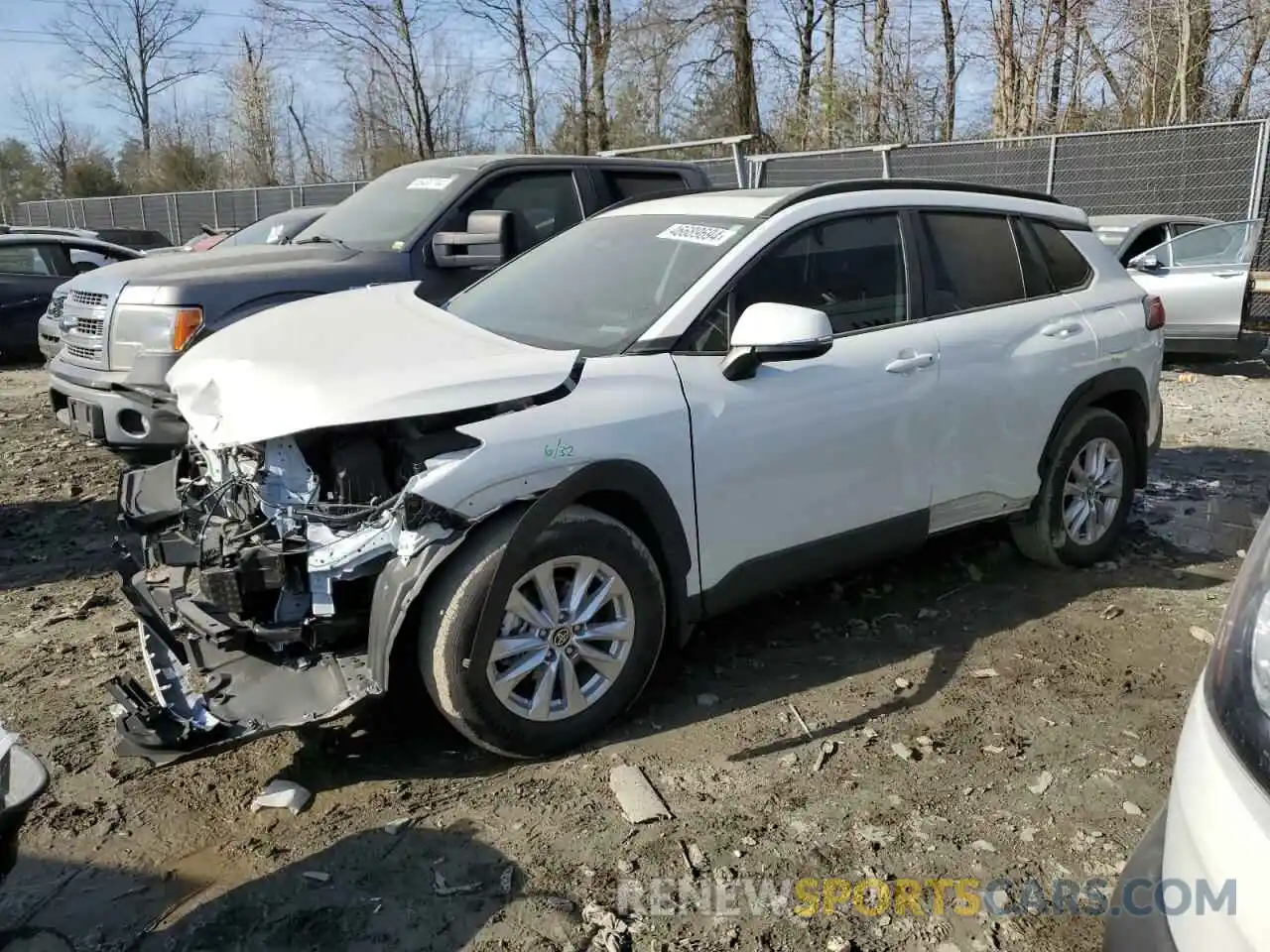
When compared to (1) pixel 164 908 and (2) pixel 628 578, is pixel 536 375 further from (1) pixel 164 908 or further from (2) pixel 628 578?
(1) pixel 164 908

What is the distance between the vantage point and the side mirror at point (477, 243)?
6191 mm

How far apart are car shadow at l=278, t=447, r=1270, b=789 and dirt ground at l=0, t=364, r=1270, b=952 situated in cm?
2

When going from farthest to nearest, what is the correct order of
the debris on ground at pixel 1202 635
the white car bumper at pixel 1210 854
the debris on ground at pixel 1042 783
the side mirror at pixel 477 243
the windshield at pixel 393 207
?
the windshield at pixel 393 207 < the side mirror at pixel 477 243 < the debris on ground at pixel 1202 635 < the debris on ground at pixel 1042 783 < the white car bumper at pixel 1210 854

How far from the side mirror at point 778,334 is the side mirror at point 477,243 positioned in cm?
302

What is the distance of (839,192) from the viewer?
164 inches

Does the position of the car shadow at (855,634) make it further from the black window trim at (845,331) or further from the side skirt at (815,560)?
the black window trim at (845,331)

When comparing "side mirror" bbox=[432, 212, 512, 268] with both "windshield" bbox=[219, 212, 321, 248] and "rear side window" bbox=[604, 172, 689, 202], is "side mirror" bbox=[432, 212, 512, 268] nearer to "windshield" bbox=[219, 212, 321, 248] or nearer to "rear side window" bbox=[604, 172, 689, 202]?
"rear side window" bbox=[604, 172, 689, 202]

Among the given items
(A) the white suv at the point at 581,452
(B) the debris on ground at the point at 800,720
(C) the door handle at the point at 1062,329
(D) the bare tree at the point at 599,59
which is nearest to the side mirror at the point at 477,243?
(A) the white suv at the point at 581,452

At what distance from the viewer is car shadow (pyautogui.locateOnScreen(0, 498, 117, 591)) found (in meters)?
5.08

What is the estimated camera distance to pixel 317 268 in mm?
6148

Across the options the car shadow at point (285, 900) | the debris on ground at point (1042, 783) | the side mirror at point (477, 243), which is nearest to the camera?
the car shadow at point (285, 900)

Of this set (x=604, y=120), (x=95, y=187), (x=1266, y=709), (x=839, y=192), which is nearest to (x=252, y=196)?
(x=604, y=120)

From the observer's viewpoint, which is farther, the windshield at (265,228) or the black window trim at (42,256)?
the black window trim at (42,256)

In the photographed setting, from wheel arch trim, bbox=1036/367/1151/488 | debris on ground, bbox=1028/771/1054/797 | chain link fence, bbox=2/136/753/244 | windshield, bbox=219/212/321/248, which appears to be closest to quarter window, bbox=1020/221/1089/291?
wheel arch trim, bbox=1036/367/1151/488
